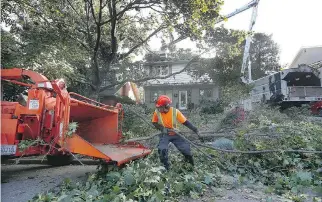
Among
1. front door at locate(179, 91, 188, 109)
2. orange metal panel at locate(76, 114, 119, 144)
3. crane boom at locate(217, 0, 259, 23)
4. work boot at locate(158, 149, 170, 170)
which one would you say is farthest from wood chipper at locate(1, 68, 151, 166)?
front door at locate(179, 91, 188, 109)

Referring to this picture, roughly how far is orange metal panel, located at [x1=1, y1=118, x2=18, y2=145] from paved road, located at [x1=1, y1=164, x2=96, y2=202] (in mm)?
820

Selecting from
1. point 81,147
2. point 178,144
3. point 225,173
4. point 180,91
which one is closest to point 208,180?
point 225,173

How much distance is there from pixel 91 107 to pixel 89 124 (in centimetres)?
111

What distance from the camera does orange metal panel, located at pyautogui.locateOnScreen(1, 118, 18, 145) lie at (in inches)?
200

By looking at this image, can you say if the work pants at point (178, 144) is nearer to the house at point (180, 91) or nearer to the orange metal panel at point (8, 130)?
the orange metal panel at point (8, 130)

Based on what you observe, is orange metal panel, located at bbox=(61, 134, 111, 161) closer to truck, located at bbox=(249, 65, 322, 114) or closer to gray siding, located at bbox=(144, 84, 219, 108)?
truck, located at bbox=(249, 65, 322, 114)

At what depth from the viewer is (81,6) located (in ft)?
42.3

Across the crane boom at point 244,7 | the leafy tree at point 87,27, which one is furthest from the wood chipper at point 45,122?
the crane boom at point 244,7

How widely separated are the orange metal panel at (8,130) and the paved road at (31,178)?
32.3 inches

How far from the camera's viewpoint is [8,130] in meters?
5.14

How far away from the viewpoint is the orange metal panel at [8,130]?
16.7 feet

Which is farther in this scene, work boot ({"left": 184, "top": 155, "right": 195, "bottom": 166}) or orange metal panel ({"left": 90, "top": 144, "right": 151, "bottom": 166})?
work boot ({"left": 184, "top": 155, "right": 195, "bottom": 166})

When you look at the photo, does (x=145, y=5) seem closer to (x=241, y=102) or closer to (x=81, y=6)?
(x=81, y=6)

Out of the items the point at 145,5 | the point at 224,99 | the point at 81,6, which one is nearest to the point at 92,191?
the point at 145,5
